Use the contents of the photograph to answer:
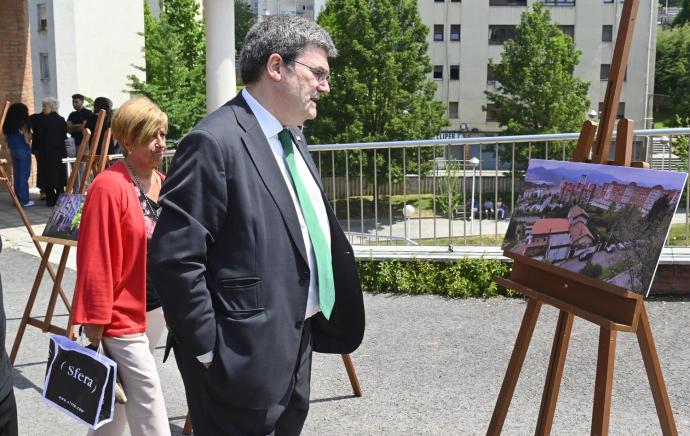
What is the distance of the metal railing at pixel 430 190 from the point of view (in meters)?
7.38

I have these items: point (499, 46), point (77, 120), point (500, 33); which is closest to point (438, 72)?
point (499, 46)

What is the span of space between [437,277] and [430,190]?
1.12m

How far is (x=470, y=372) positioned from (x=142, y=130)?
2.93 meters

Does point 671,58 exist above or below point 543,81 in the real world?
above

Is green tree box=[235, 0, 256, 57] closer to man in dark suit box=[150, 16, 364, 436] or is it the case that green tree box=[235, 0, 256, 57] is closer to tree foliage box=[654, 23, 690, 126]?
tree foliage box=[654, 23, 690, 126]

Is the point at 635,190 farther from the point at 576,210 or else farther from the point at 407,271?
the point at 407,271

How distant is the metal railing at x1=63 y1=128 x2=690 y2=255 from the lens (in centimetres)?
738

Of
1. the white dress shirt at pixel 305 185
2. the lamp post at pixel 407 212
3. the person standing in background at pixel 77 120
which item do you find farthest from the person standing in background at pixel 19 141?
the white dress shirt at pixel 305 185

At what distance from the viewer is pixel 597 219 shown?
9.91ft

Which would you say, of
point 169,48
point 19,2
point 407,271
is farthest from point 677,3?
point 407,271

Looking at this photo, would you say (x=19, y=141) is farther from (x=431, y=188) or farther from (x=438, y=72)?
(x=438, y=72)

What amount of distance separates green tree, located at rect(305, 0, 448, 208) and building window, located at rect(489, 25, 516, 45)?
19.0 meters

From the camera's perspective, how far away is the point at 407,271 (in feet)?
24.4

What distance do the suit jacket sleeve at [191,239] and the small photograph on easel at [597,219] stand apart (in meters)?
1.47
